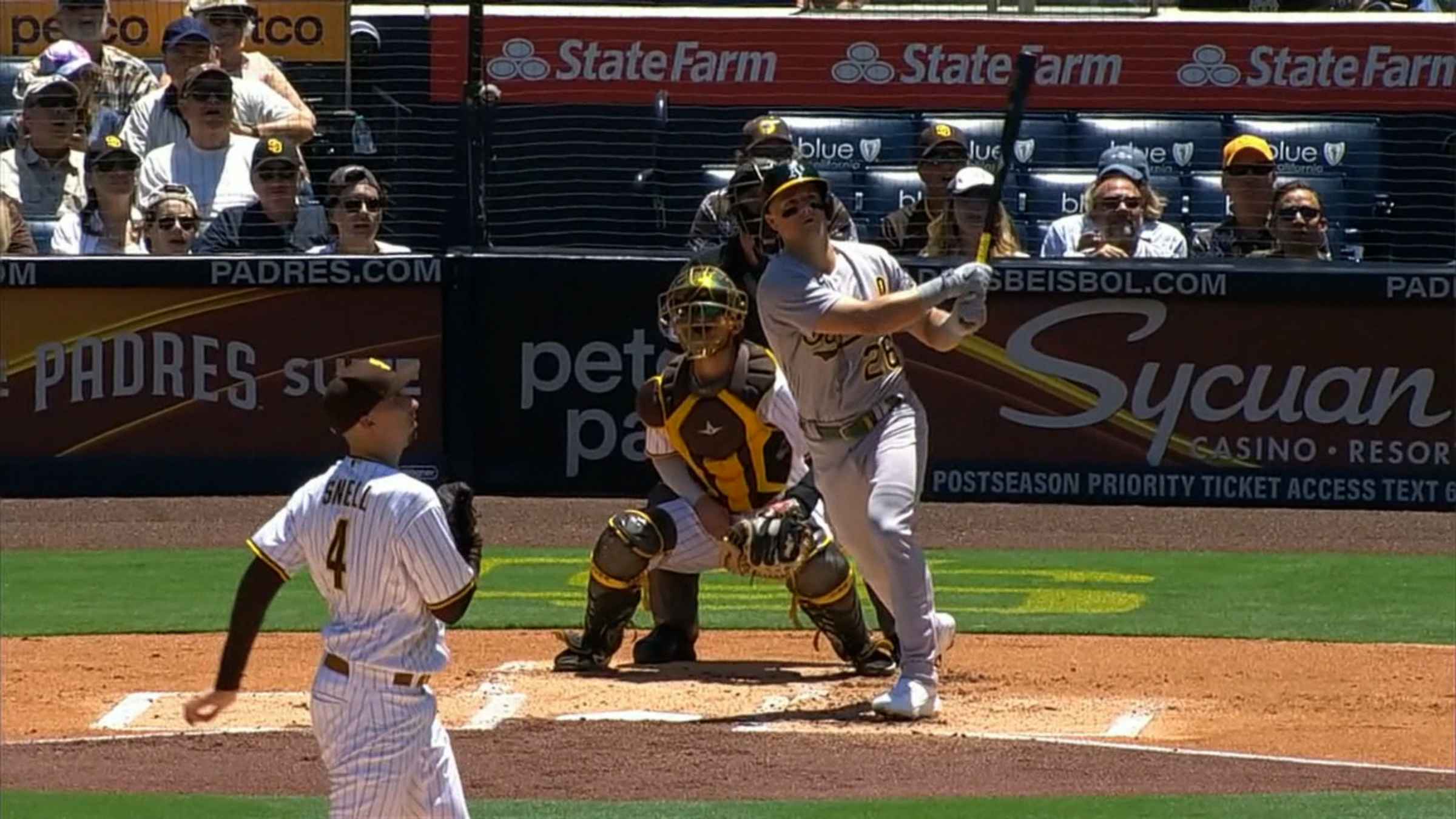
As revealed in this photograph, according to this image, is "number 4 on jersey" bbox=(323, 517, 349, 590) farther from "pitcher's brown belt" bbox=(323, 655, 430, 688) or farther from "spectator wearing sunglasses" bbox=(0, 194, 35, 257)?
"spectator wearing sunglasses" bbox=(0, 194, 35, 257)

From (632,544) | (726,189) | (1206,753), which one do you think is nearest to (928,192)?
(726,189)

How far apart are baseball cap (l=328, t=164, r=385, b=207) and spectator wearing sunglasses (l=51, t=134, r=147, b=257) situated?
3.29ft

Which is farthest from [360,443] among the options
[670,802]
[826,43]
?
[826,43]

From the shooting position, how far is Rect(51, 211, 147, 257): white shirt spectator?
1227cm

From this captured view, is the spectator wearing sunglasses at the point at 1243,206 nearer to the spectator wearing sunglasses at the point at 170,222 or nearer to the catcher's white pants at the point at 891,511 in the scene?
the catcher's white pants at the point at 891,511

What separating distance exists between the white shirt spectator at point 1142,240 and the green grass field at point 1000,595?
5.65 ft

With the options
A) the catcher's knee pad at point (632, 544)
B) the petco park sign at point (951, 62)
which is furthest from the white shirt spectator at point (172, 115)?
the catcher's knee pad at point (632, 544)

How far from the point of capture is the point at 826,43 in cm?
1446

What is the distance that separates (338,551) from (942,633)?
10.5ft

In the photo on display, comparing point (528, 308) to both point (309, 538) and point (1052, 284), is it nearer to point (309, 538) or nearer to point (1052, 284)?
point (1052, 284)

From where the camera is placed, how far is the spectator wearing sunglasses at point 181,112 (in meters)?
12.6

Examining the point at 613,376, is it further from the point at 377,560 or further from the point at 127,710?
the point at 377,560

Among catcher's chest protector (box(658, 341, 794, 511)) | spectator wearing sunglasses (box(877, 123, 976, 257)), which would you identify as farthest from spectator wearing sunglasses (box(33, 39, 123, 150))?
catcher's chest protector (box(658, 341, 794, 511))

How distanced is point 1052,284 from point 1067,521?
1220 millimetres
